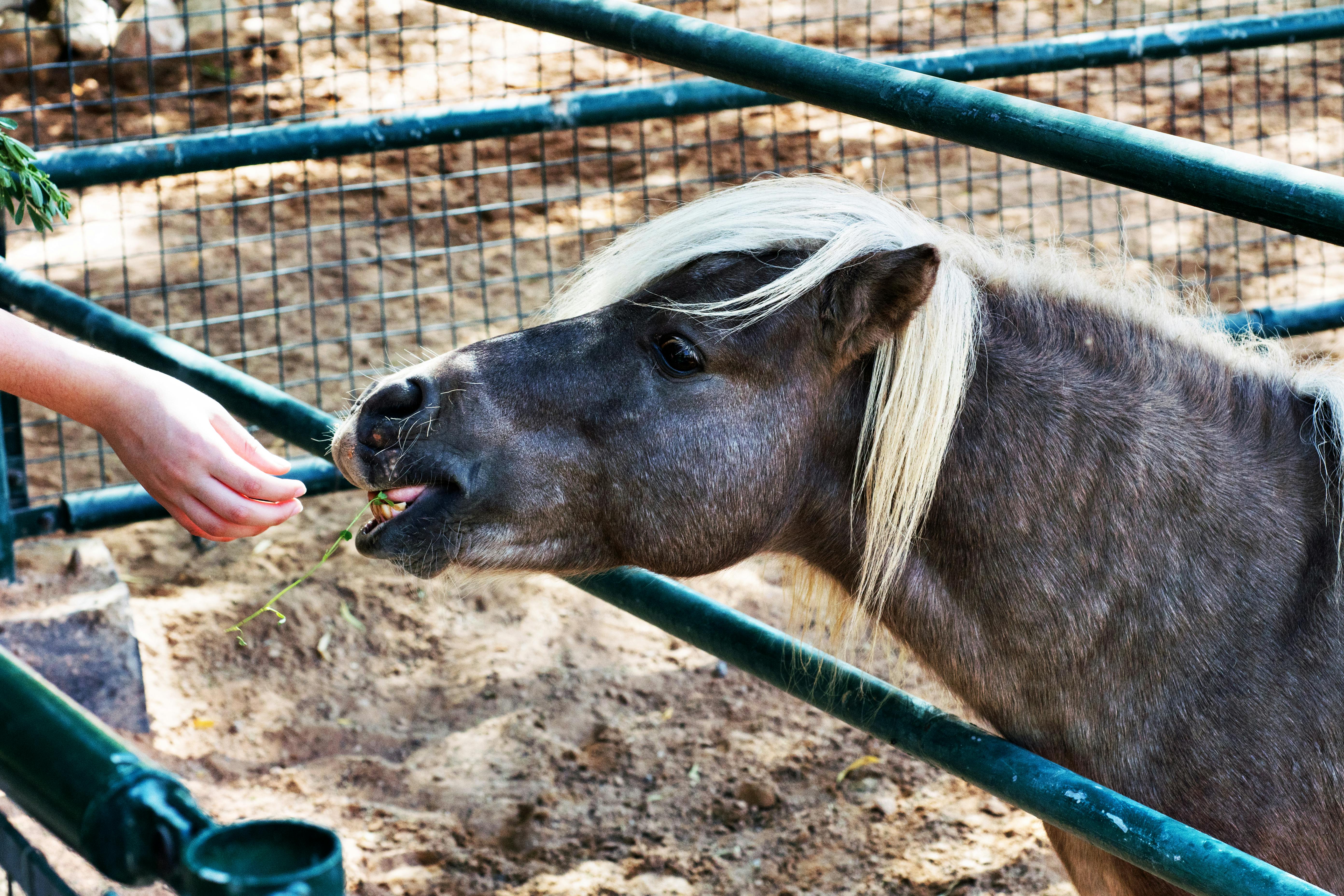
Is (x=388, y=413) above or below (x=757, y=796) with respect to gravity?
above

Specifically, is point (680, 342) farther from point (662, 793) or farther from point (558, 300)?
point (662, 793)

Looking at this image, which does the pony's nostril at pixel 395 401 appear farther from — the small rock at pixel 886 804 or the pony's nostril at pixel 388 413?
the small rock at pixel 886 804

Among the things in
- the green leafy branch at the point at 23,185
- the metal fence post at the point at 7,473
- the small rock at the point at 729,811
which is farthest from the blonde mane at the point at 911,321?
the metal fence post at the point at 7,473

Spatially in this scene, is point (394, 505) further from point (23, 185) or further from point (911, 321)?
point (911, 321)

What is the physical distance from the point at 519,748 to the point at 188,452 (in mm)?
2015

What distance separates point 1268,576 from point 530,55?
3579 millimetres

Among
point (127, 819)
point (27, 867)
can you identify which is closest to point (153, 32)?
point (27, 867)

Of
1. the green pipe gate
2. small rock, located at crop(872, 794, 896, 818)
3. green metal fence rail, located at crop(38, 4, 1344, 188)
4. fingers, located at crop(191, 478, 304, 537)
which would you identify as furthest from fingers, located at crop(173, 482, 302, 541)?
small rock, located at crop(872, 794, 896, 818)

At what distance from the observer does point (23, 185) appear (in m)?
1.62

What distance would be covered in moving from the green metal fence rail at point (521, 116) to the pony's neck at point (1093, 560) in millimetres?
950

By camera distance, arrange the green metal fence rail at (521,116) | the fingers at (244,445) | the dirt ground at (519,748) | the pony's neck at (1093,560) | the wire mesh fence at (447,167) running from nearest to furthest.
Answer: the fingers at (244,445)
the pony's neck at (1093,560)
the green metal fence rail at (521,116)
the dirt ground at (519,748)
the wire mesh fence at (447,167)

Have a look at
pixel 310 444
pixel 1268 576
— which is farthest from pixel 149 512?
pixel 1268 576

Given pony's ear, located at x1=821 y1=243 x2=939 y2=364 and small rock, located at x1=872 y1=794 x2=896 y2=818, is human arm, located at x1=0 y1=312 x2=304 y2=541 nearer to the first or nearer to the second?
pony's ear, located at x1=821 y1=243 x2=939 y2=364

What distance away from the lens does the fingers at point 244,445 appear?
51.4 inches
